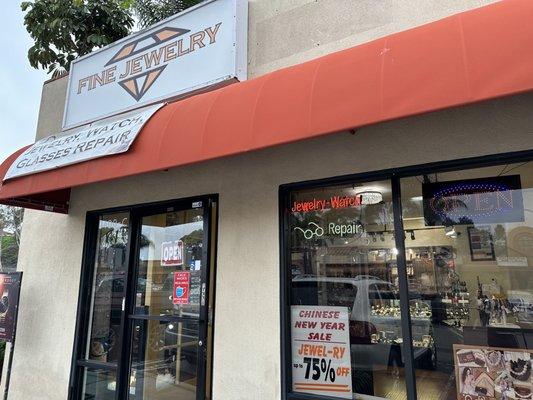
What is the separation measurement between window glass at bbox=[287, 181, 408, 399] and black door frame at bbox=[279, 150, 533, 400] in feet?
0.19

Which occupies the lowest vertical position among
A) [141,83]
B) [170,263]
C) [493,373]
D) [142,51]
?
[493,373]

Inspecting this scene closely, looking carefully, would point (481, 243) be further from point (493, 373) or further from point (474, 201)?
point (493, 373)

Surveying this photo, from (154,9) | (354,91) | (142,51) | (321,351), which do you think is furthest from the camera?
(154,9)

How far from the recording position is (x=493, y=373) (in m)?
3.13

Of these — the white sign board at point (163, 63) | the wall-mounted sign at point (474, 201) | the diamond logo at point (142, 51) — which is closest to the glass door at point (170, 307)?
the white sign board at point (163, 63)

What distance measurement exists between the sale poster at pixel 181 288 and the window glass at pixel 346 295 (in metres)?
1.37

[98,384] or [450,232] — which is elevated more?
[450,232]

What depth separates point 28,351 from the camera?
5.93 metres

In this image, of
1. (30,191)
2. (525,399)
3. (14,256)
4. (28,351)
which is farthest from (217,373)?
(14,256)

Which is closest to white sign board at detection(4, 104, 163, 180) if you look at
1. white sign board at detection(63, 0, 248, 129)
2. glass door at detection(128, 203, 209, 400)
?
white sign board at detection(63, 0, 248, 129)

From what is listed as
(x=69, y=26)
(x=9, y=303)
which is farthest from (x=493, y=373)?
(x=69, y=26)

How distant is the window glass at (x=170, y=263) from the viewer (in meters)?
4.71

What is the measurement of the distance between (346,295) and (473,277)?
109 cm

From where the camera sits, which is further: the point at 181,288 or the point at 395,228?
the point at 181,288
